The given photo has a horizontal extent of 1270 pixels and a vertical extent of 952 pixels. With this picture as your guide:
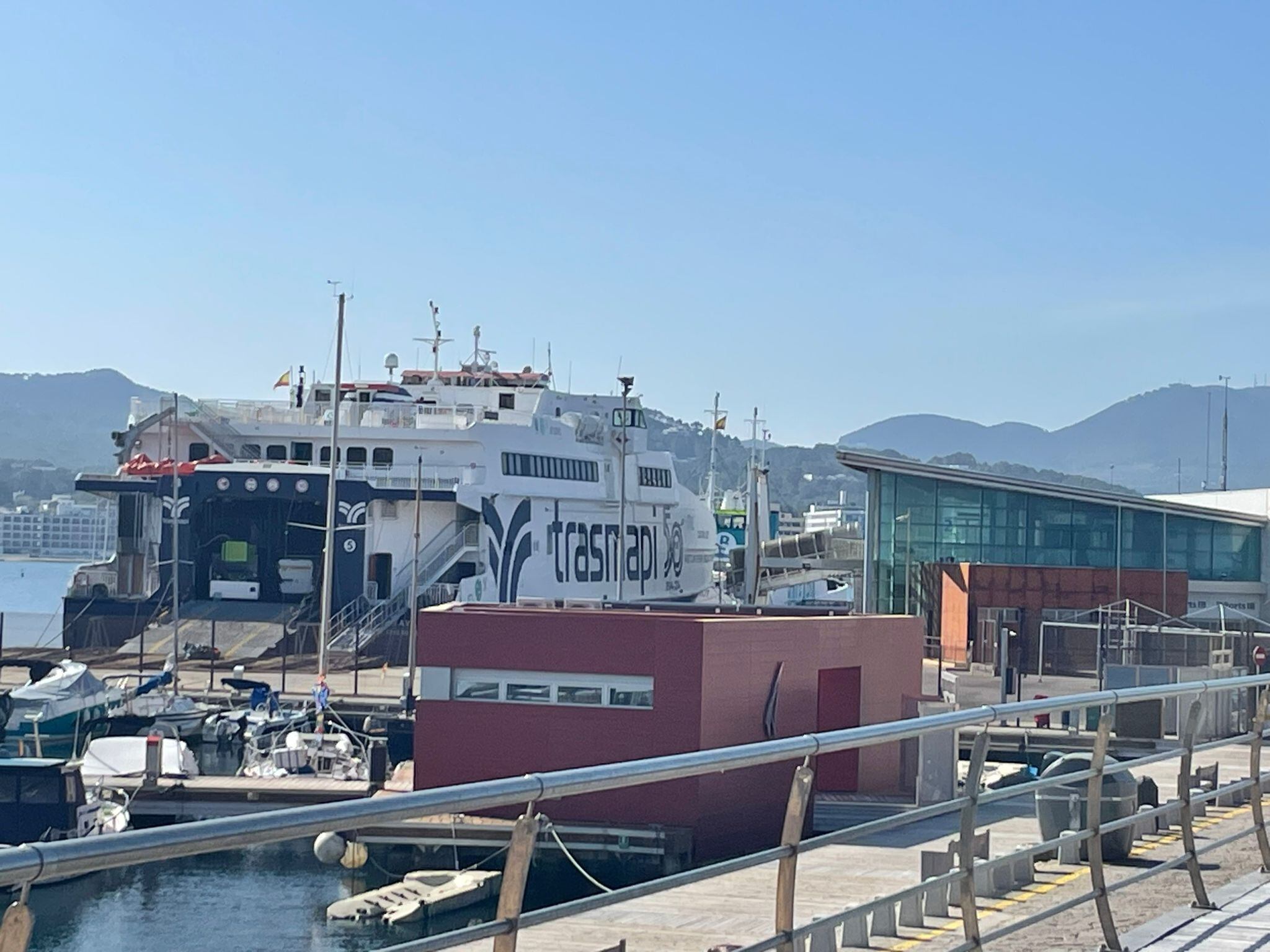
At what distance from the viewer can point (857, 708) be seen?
25.9 meters

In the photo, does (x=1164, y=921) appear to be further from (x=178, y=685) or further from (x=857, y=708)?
(x=178, y=685)

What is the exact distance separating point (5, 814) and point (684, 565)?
45.0 meters

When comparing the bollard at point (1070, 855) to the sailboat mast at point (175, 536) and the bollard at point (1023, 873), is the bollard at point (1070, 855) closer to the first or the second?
the bollard at point (1023, 873)

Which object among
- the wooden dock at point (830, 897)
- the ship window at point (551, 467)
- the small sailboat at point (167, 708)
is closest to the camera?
the wooden dock at point (830, 897)

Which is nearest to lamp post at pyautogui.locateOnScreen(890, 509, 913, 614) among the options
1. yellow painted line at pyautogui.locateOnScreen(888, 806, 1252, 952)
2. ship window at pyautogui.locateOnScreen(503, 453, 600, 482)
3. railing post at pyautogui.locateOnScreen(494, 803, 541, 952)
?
ship window at pyautogui.locateOnScreen(503, 453, 600, 482)

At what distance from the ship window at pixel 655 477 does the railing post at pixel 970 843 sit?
189ft

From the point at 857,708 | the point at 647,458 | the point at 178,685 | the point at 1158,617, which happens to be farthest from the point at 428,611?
the point at 647,458

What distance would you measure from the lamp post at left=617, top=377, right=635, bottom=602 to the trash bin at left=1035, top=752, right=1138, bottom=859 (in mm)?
43600

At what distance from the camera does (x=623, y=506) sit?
56.4 meters

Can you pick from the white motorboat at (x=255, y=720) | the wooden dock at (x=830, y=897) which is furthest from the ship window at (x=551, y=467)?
the wooden dock at (x=830, y=897)

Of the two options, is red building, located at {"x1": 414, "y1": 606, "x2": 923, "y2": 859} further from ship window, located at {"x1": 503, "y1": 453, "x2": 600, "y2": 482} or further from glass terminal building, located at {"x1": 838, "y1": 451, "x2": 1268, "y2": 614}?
ship window, located at {"x1": 503, "y1": 453, "x2": 600, "y2": 482}

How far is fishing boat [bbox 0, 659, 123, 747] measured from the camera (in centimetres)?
3681

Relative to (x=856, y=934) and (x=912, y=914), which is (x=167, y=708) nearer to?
(x=912, y=914)

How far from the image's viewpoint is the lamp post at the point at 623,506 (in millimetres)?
56562
